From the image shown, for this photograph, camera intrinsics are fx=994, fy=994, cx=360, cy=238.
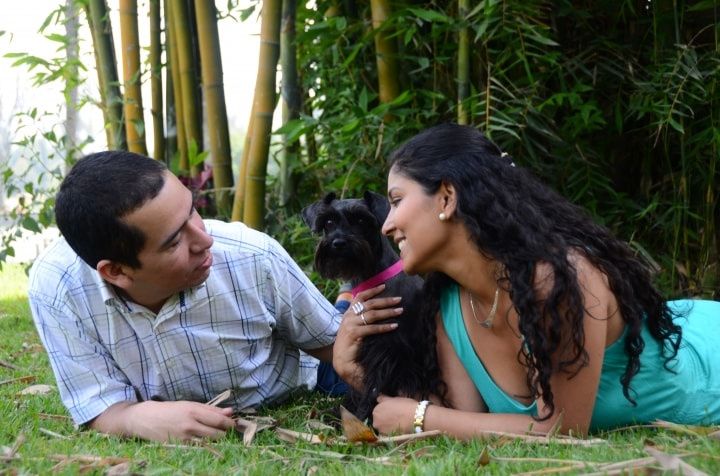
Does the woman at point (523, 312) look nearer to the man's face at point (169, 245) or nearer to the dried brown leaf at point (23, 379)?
the man's face at point (169, 245)

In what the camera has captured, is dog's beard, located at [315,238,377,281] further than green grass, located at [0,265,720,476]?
Yes

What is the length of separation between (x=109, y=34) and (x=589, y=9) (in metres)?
2.47

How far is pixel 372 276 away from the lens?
3531mm

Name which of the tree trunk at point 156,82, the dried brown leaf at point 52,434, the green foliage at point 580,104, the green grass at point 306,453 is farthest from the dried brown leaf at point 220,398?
the tree trunk at point 156,82

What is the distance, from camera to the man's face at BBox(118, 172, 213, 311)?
2910 millimetres

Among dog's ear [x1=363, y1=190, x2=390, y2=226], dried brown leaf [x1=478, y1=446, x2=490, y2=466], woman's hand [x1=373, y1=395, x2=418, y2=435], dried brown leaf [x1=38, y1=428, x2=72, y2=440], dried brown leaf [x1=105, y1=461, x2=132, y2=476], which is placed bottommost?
dried brown leaf [x1=38, y1=428, x2=72, y2=440]

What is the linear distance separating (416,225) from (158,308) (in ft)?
3.17

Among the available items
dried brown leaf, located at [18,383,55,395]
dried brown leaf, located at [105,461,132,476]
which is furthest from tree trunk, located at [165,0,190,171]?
dried brown leaf, located at [105,461,132,476]

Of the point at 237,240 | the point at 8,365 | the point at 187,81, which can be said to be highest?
the point at 187,81

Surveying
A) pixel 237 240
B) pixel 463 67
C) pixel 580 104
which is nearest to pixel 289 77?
pixel 463 67

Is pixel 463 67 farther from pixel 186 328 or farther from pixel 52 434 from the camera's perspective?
pixel 52 434

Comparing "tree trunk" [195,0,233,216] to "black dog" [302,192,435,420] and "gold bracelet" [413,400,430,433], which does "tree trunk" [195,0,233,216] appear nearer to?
"black dog" [302,192,435,420]

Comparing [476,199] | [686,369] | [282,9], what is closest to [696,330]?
[686,369]

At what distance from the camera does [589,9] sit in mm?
4539
